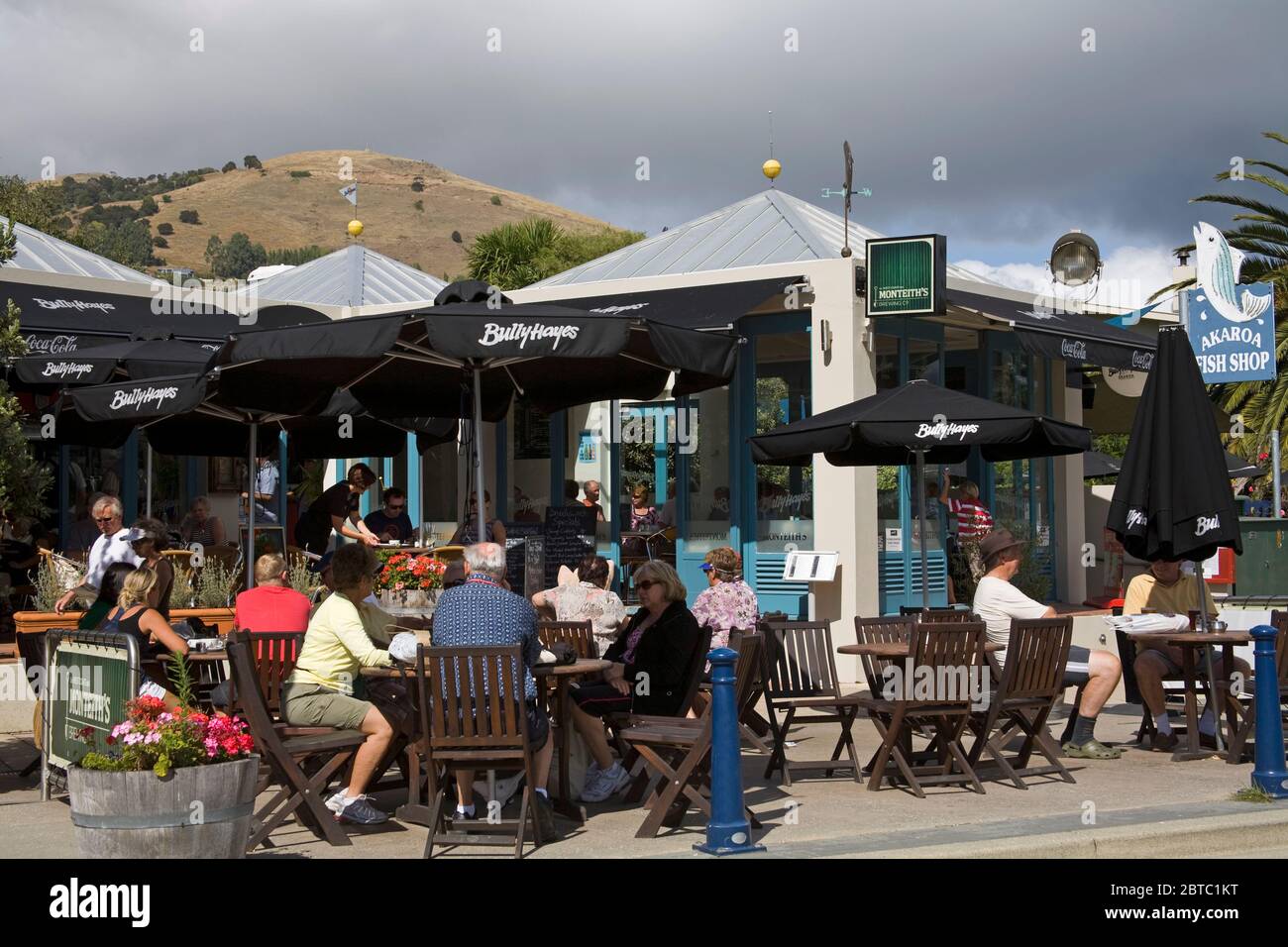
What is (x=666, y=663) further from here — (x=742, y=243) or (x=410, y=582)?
(x=742, y=243)

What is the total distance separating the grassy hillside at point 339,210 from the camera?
387 feet

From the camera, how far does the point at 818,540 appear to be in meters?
14.9

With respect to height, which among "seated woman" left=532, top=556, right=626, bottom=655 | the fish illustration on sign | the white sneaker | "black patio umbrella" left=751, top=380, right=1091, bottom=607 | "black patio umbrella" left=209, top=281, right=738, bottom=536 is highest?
the fish illustration on sign

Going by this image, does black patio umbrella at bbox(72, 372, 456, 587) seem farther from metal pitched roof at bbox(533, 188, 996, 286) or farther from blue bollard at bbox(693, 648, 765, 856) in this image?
blue bollard at bbox(693, 648, 765, 856)

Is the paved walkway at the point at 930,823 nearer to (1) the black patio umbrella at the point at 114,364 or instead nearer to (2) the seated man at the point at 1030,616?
(2) the seated man at the point at 1030,616

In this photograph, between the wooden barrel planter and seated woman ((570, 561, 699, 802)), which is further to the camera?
seated woman ((570, 561, 699, 802))

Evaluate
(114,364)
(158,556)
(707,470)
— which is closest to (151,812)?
(158,556)

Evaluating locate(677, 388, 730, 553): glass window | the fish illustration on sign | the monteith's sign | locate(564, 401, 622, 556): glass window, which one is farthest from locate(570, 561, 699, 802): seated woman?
locate(564, 401, 622, 556): glass window

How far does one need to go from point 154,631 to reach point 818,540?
7.77m

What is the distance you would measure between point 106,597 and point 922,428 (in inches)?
208

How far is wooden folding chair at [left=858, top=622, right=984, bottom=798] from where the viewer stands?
8438mm

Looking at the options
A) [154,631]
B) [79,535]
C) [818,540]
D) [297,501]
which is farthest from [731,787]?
[297,501]

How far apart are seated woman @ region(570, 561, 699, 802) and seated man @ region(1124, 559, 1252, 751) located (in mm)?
3574
